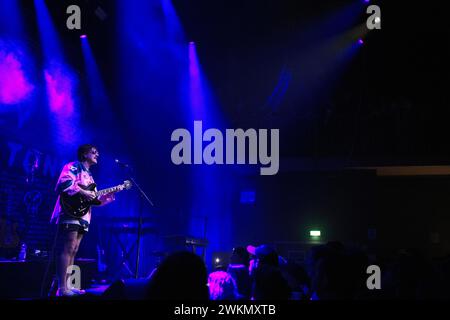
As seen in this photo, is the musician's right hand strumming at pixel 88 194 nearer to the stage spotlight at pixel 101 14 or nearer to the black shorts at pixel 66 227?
the black shorts at pixel 66 227

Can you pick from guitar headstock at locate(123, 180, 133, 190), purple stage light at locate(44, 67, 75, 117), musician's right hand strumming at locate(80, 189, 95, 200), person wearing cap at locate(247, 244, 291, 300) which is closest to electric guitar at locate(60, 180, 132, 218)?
musician's right hand strumming at locate(80, 189, 95, 200)

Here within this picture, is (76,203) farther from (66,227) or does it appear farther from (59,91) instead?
(59,91)

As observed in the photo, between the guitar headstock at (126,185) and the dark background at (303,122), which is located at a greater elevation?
the dark background at (303,122)

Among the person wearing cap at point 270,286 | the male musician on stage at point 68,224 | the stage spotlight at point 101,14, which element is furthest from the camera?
the stage spotlight at point 101,14

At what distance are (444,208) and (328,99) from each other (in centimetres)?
433

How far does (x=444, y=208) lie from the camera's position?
1141 cm

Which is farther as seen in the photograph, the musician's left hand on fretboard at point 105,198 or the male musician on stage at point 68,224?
the musician's left hand on fretboard at point 105,198

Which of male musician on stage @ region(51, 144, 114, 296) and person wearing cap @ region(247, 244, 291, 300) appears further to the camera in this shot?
male musician on stage @ region(51, 144, 114, 296)

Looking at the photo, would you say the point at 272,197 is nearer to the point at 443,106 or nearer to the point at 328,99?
the point at 328,99

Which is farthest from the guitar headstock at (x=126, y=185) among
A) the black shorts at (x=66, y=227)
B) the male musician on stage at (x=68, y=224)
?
the black shorts at (x=66, y=227)

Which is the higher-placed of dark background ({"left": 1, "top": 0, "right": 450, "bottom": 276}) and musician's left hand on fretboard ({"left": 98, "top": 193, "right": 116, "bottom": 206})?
dark background ({"left": 1, "top": 0, "right": 450, "bottom": 276})

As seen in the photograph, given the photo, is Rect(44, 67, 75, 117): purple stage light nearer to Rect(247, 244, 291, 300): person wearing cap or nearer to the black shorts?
the black shorts
